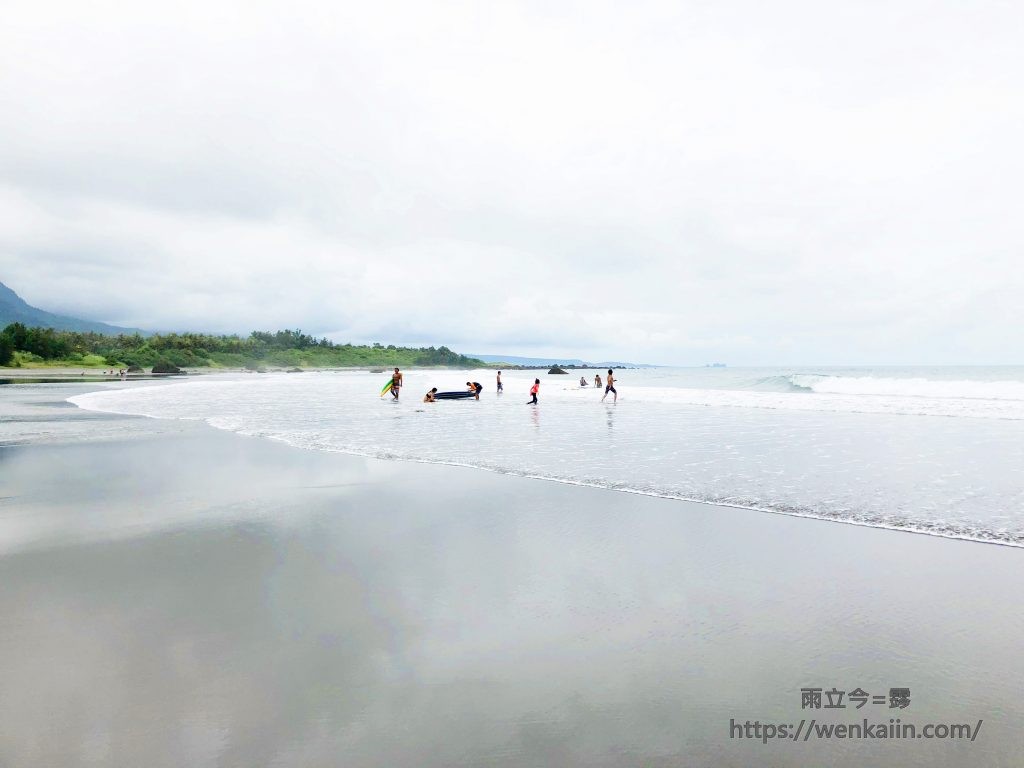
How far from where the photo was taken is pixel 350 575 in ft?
19.9

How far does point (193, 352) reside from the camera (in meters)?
114

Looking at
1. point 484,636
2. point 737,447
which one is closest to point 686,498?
point 484,636

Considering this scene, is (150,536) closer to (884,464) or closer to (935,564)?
(935,564)

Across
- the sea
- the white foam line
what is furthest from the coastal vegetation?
the white foam line

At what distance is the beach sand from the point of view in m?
3.41

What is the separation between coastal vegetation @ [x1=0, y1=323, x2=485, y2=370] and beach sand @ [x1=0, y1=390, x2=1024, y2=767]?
308ft

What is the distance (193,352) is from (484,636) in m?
128

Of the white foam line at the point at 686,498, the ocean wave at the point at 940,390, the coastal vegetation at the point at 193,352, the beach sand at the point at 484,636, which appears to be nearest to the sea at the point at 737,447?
the white foam line at the point at 686,498

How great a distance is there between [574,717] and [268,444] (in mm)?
14688

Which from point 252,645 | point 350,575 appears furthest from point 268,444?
point 252,645

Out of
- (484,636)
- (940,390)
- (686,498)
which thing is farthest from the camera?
(940,390)

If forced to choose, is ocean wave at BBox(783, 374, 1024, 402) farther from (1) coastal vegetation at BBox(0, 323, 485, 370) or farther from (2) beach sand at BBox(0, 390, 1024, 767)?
(1) coastal vegetation at BBox(0, 323, 485, 370)

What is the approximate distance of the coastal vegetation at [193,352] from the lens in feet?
273

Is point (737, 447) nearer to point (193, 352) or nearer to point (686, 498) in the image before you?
point (686, 498)
